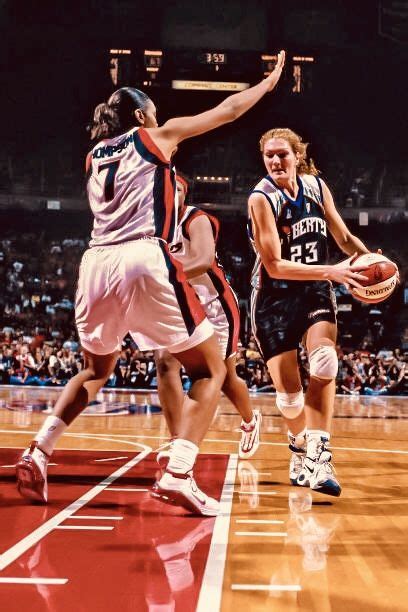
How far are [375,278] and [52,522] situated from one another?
2184 millimetres

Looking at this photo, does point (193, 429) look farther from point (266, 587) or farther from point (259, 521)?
point (266, 587)

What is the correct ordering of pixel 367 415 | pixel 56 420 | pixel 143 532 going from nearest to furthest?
pixel 143 532 < pixel 56 420 < pixel 367 415

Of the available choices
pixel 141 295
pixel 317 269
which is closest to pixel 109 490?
pixel 141 295

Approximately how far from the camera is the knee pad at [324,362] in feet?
14.0

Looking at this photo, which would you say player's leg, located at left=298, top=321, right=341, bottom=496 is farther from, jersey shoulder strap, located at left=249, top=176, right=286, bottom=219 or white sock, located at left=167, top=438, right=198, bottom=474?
white sock, located at left=167, top=438, right=198, bottom=474

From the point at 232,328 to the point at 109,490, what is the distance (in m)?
2.00

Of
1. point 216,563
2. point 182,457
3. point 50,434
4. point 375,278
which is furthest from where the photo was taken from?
point 375,278

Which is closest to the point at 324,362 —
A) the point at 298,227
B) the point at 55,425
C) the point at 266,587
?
the point at 298,227

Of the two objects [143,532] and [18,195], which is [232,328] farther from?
[18,195]

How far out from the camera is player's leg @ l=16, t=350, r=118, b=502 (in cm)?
362

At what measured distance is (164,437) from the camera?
745cm

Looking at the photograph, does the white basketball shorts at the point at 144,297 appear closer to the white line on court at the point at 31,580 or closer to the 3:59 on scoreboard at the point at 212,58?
the white line on court at the point at 31,580

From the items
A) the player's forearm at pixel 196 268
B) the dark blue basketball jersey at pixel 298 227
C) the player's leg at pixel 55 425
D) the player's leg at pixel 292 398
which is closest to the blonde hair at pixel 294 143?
the dark blue basketball jersey at pixel 298 227

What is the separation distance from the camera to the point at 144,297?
134 inches
